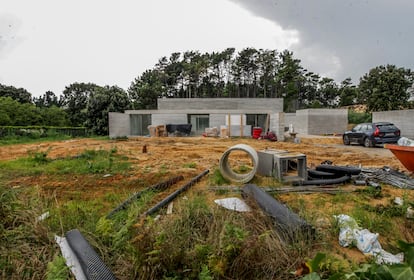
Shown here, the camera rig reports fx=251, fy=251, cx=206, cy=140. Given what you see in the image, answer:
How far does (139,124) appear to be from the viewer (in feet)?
79.1

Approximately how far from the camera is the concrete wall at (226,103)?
101 ft

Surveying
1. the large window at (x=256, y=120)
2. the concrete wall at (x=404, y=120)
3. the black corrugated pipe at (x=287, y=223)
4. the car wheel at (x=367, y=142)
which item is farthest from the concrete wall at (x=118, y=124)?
the black corrugated pipe at (x=287, y=223)

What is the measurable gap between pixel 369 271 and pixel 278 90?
48.2 m

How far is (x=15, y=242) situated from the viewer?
102 inches

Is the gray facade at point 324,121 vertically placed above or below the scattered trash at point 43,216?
above

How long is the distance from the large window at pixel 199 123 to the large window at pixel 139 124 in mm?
4255

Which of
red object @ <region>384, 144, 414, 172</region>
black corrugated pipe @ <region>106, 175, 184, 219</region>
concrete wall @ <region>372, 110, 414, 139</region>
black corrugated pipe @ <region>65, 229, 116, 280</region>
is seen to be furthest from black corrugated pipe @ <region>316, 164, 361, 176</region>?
concrete wall @ <region>372, 110, 414, 139</region>

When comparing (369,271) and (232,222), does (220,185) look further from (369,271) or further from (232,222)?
(369,271)

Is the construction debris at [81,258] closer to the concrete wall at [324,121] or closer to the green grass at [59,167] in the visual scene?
the green grass at [59,167]

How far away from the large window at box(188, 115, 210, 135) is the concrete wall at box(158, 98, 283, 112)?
21.2 feet

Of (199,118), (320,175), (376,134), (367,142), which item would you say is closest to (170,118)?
(199,118)

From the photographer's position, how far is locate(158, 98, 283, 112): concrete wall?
101 ft

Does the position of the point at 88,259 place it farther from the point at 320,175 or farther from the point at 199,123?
the point at 199,123

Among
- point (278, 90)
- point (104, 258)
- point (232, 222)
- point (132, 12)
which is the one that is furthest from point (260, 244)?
point (278, 90)
